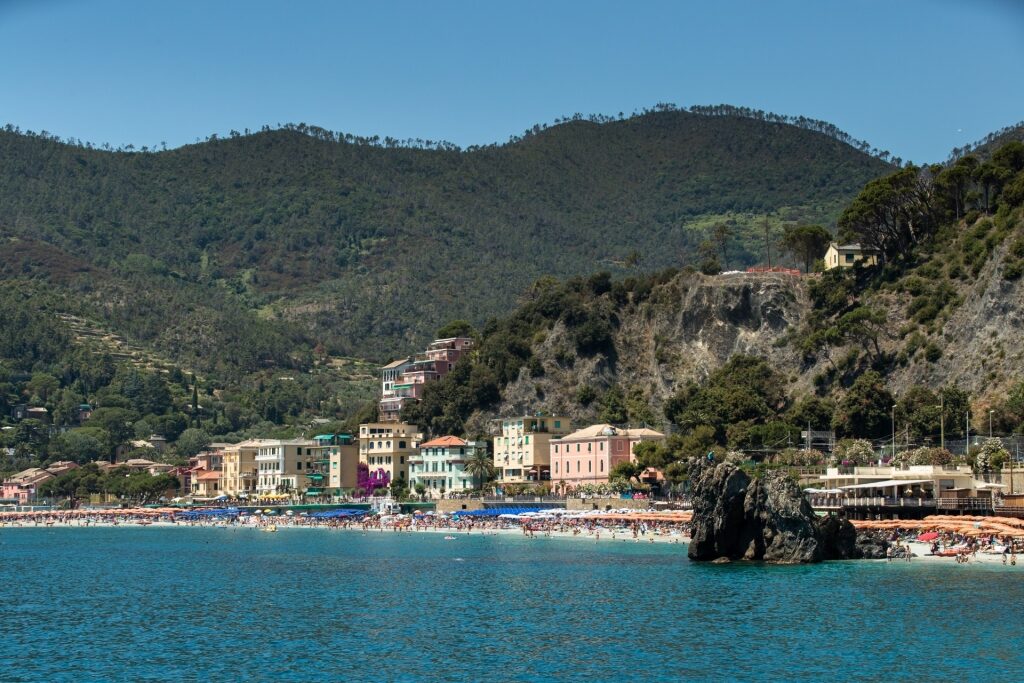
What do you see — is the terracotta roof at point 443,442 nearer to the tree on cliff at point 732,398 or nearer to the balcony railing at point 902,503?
the tree on cliff at point 732,398

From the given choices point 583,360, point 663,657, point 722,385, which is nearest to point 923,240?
point 722,385

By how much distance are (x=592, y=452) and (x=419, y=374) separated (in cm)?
4050

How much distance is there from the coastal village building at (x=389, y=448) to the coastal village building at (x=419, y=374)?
169 inches

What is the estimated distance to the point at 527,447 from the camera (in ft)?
400

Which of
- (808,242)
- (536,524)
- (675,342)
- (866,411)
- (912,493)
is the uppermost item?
(808,242)

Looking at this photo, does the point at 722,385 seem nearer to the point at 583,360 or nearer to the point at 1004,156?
the point at 583,360

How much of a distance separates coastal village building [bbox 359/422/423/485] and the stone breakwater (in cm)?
6807

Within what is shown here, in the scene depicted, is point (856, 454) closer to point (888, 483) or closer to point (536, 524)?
point (888, 483)

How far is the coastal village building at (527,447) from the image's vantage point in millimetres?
121438

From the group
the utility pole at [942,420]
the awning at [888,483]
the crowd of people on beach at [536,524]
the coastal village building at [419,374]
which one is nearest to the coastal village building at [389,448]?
the coastal village building at [419,374]

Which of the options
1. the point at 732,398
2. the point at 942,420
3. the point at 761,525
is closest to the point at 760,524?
the point at 761,525

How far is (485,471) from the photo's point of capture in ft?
400

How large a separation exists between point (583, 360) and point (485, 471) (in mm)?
15142

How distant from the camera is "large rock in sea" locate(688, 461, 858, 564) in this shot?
207ft
